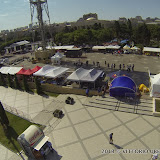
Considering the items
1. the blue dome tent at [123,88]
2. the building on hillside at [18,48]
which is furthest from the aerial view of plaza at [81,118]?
the building on hillside at [18,48]

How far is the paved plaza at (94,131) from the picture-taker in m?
12.4

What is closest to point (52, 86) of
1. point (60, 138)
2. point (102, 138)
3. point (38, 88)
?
point (38, 88)

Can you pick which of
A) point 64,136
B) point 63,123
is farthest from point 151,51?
point 64,136

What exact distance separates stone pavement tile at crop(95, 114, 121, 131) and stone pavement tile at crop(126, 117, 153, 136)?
1.34 meters

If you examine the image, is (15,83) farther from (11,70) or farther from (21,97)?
(11,70)

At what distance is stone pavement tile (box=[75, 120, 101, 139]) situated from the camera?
570 inches

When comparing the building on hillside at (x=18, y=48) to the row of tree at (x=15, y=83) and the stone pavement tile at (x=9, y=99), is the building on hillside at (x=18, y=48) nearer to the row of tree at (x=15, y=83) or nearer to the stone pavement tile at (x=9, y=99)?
the row of tree at (x=15, y=83)

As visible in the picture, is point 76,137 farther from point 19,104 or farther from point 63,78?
point 63,78

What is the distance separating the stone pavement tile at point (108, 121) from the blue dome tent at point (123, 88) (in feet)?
12.8

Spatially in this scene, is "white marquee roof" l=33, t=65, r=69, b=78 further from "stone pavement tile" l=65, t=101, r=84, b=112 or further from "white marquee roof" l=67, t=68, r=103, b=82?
"stone pavement tile" l=65, t=101, r=84, b=112

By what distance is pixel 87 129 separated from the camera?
15102 mm

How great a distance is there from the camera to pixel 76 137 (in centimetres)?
1420

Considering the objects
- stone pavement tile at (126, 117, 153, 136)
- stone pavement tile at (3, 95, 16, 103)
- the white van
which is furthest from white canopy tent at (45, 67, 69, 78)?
stone pavement tile at (126, 117, 153, 136)

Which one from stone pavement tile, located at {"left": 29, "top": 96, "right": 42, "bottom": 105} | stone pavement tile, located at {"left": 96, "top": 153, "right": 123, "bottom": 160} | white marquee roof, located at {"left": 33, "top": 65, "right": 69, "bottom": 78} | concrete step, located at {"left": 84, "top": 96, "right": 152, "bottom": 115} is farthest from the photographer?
white marquee roof, located at {"left": 33, "top": 65, "right": 69, "bottom": 78}
